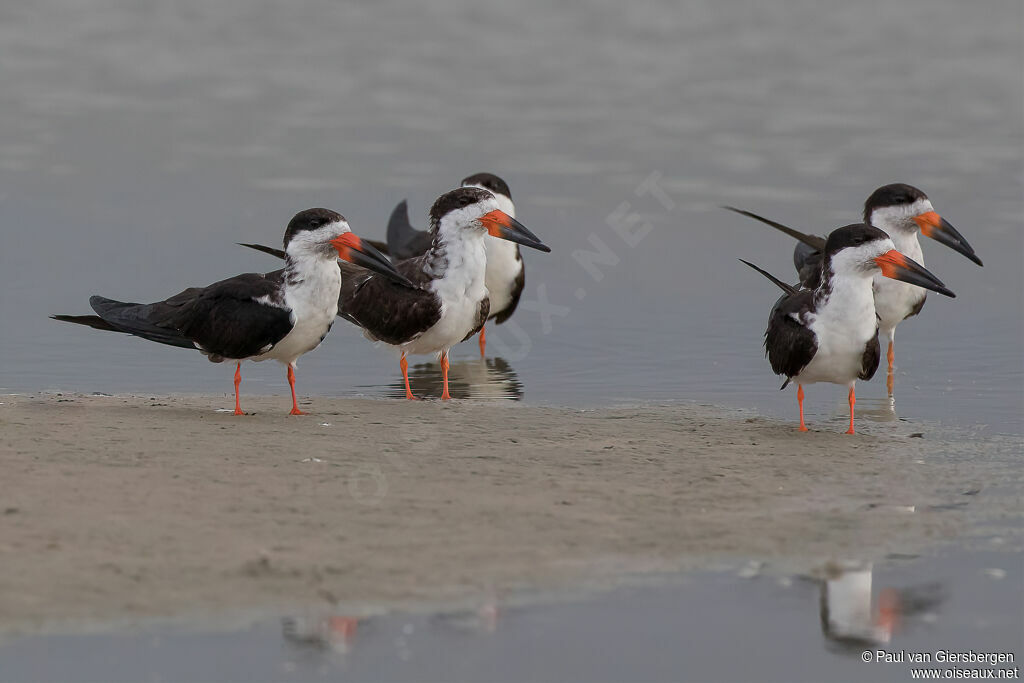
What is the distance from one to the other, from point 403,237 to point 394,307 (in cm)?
252

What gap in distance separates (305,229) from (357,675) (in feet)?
12.1

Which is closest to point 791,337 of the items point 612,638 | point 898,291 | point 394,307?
point 898,291

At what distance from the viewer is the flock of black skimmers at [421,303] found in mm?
7621

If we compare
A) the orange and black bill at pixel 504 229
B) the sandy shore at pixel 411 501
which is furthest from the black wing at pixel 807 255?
the orange and black bill at pixel 504 229

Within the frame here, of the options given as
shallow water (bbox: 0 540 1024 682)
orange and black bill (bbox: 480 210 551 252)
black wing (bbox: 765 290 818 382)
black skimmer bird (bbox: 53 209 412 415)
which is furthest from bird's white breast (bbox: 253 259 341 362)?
shallow water (bbox: 0 540 1024 682)

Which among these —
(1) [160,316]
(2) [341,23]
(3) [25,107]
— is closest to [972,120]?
(2) [341,23]

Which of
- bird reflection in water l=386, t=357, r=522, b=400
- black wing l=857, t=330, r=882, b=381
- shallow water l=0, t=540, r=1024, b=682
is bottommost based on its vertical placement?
shallow water l=0, t=540, r=1024, b=682

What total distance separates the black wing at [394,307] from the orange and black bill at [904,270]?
250cm

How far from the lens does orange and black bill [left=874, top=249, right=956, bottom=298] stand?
7672 millimetres

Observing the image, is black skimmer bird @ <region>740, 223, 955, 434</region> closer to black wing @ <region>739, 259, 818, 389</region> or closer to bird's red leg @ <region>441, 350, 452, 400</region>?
black wing @ <region>739, 259, 818, 389</region>

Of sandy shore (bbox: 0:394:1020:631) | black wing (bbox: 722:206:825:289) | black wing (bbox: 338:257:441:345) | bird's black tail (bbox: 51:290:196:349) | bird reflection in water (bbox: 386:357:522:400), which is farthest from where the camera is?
bird reflection in water (bbox: 386:357:522:400)

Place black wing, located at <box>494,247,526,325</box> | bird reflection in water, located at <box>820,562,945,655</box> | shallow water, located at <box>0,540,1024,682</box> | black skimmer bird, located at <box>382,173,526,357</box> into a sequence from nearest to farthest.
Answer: shallow water, located at <box>0,540,1024,682</box> → bird reflection in water, located at <box>820,562,945,655</box> → black skimmer bird, located at <box>382,173,526,357</box> → black wing, located at <box>494,247,526,325</box>

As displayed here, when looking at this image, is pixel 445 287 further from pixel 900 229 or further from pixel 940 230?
pixel 940 230

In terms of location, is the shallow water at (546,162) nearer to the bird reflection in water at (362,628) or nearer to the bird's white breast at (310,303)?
the bird's white breast at (310,303)
